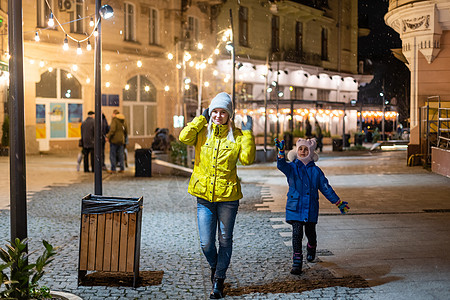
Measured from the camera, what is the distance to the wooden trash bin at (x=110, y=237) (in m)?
5.82

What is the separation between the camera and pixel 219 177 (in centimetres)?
558

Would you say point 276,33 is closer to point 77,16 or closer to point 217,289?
point 77,16

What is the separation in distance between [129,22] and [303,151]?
1049 inches

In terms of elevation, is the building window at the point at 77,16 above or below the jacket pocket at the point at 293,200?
above

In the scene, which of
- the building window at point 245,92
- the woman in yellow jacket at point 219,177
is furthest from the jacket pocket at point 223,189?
the building window at point 245,92

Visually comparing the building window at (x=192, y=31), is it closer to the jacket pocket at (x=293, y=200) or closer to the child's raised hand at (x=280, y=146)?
the jacket pocket at (x=293, y=200)

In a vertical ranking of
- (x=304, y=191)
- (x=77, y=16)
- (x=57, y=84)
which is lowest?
(x=304, y=191)

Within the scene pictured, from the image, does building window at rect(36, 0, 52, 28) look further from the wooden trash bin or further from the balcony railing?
the wooden trash bin

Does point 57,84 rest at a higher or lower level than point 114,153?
higher

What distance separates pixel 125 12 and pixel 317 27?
67.9ft

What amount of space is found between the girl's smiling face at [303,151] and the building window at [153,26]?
88.6 feet

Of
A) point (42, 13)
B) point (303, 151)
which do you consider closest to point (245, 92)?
point (42, 13)

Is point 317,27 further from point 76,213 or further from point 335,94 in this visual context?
point 76,213

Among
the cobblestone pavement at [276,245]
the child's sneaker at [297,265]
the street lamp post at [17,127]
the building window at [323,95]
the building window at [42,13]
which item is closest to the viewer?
the street lamp post at [17,127]
